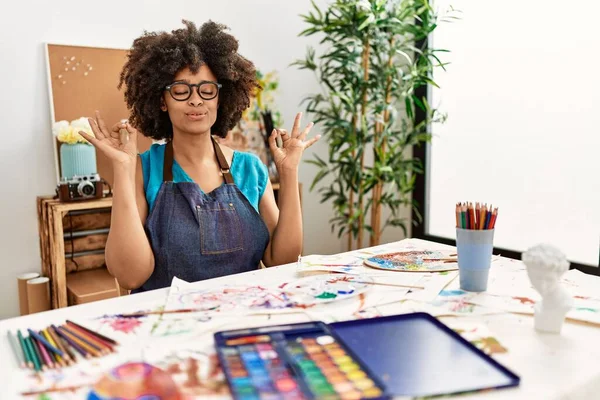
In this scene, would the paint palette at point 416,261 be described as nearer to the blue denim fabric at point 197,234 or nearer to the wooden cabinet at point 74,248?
the blue denim fabric at point 197,234

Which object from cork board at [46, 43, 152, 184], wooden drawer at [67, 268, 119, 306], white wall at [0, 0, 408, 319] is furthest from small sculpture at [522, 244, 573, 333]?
white wall at [0, 0, 408, 319]

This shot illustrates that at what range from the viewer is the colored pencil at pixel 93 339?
873mm

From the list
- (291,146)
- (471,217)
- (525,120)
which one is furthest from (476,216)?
(525,120)

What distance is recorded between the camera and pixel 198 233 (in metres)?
1.54

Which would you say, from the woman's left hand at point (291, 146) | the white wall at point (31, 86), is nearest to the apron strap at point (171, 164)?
the woman's left hand at point (291, 146)

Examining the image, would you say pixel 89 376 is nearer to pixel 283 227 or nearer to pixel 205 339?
pixel 205 339

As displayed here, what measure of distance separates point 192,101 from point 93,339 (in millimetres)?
826

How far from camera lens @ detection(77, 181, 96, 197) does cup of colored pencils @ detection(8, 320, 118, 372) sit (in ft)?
5.55

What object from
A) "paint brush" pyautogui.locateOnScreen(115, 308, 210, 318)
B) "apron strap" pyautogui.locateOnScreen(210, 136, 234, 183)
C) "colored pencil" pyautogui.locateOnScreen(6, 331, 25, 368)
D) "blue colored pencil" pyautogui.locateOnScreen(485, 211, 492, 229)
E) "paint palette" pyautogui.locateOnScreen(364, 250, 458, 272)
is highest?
"apron strap" pyautogui.locateOnScreen(210, 136, 234, 183)

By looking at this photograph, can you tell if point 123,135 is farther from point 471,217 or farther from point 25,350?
point 471,217

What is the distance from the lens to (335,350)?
820mm

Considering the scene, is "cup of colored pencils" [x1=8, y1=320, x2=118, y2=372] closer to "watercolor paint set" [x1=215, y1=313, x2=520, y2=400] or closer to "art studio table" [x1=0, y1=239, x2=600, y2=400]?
"art studio table" [x1=0, y1=239, x2=600, y2=400]

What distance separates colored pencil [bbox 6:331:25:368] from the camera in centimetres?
83

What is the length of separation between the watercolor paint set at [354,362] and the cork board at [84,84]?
86.4 inches
